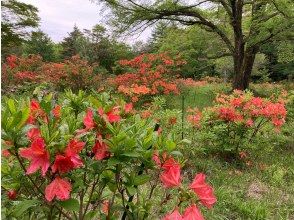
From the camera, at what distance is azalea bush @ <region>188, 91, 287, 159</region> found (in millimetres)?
6242

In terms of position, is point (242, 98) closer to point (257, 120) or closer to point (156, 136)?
point (257, 120)

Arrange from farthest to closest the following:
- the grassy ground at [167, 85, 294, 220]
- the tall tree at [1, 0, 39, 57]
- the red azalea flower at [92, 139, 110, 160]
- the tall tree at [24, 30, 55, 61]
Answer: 1. the tall tree at [24, 30, 55, 61]
2. the tall tree at [1, 0, 39, 57]
3. the grassy ground at [167, 85, 294, 220]
4. the red azalea flower at [92, 139, 110, 160]

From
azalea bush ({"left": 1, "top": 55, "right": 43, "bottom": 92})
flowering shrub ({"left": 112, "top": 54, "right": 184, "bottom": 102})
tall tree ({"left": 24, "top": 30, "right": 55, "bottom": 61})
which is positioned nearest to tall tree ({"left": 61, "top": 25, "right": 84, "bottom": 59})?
tall tree ({"left": 24, "top": 30, "right": 55, "bottom": 61})

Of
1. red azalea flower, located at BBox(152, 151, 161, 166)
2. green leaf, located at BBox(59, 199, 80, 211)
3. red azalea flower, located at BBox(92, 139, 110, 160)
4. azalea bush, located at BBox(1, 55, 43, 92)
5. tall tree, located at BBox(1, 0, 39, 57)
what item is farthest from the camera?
tall tree, located at BBox(1, 0, 39, 57)

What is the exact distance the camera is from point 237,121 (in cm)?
632

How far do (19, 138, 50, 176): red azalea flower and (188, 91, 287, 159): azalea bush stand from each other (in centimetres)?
477

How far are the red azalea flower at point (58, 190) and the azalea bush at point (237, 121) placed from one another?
15.5ft

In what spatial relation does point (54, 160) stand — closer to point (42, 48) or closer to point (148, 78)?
point (148, 78)

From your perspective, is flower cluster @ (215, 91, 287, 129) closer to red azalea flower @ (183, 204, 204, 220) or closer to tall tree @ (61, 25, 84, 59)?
red azalea flower @ (183, 204, 204, 220)

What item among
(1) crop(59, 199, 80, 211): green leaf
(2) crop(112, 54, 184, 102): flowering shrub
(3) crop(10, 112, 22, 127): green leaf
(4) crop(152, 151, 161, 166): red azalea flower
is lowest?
(2) crop(112, 54, 184, 102): flowering shrub

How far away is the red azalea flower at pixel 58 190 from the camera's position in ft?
4.73

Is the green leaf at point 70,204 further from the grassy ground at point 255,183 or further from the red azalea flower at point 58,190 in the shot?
the grassy ground at point 255,183

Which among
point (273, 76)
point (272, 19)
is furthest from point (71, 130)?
point (273, 76)

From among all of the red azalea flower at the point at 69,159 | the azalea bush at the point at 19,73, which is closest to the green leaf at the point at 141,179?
the red azalea flower at the point at 69,159
